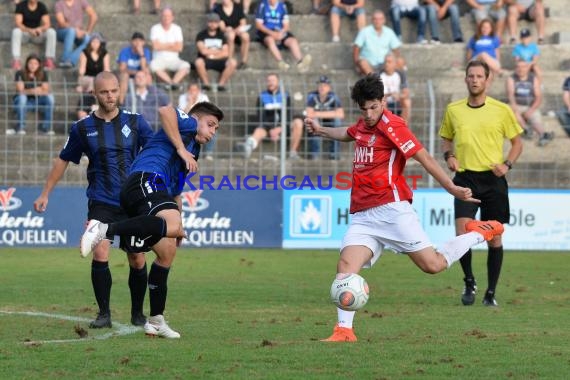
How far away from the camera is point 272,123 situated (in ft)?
71.7

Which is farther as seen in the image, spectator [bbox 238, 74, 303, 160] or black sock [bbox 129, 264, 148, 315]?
spectator [bbox 238, 74, 303, 160]

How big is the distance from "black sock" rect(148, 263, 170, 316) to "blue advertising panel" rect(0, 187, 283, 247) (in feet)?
36.9

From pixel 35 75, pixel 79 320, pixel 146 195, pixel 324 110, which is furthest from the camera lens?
pixel 35 75

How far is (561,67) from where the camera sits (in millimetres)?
26609

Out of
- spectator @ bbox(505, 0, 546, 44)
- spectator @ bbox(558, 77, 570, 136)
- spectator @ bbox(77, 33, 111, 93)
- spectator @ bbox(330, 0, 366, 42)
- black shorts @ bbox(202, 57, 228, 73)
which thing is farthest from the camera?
spectator @ bbox(505, 0, 546, 44)

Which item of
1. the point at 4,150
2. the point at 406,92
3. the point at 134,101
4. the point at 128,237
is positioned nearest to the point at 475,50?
the point at 406,92

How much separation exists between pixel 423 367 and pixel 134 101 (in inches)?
577

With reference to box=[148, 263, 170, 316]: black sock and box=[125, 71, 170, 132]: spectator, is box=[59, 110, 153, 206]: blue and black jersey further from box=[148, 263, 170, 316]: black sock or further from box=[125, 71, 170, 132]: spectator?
box=[125, 71, 170, 132]: spectator

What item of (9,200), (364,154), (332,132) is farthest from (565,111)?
(364,154)

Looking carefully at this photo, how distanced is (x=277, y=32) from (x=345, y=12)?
5.73 ft

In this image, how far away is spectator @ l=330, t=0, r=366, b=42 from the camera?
26.8m

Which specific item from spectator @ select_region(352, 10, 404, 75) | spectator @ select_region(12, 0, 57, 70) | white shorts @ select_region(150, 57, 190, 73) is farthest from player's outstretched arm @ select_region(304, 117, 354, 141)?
spectator @ select_region(12, 0, 57, 70)

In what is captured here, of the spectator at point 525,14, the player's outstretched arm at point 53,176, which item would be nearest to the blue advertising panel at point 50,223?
the player's outstretched arm at point 53,176

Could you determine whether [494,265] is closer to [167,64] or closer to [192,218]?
[192,218]
